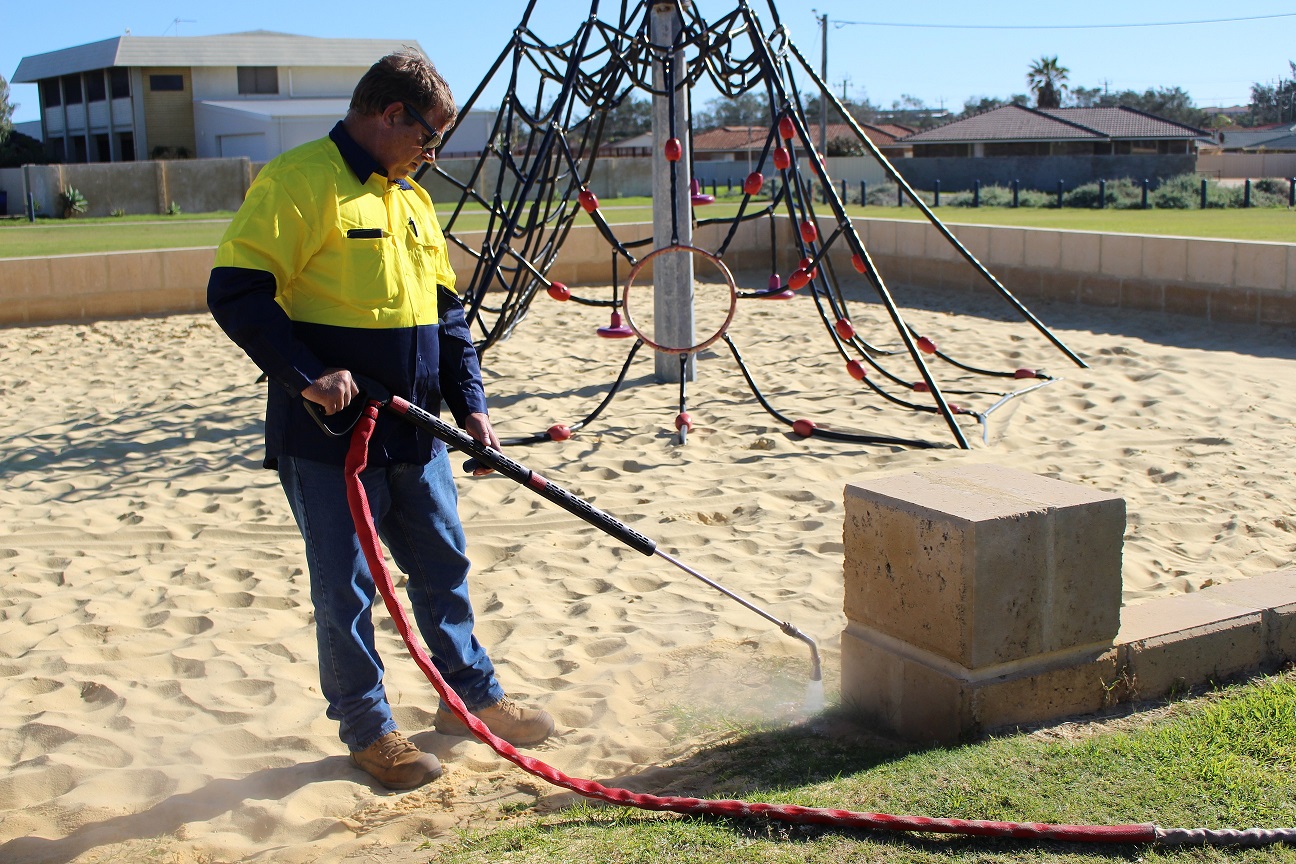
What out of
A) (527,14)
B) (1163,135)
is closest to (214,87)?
(1163,135)

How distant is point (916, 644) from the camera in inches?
123

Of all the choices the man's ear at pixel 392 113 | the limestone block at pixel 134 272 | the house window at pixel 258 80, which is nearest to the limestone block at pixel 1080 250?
the limestone block at pixel 134 272

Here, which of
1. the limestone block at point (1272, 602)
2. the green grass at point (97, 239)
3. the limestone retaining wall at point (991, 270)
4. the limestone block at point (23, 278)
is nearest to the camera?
the limestone block at point (1272, 602)

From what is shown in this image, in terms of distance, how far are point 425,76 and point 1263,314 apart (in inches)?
331

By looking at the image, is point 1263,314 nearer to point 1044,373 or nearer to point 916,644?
point 1044,373

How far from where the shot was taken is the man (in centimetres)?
267

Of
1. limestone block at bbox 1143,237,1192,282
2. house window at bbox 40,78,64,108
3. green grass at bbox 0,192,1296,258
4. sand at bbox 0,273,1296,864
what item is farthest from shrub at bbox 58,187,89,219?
limestone block at bbox 1143,237,1192,282

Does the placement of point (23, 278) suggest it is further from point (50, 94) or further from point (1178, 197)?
point (50, 94)

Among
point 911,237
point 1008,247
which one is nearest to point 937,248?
point 911,237

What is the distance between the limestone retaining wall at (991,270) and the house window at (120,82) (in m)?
34.2

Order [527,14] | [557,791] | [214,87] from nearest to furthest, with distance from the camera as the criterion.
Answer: [557,791] < [527,14] < [214,87]

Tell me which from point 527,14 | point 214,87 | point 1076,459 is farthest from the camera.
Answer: point 214,87

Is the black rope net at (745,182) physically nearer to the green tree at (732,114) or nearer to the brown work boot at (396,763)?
the brown work boot at (396,763)

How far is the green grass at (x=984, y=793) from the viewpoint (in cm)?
249
